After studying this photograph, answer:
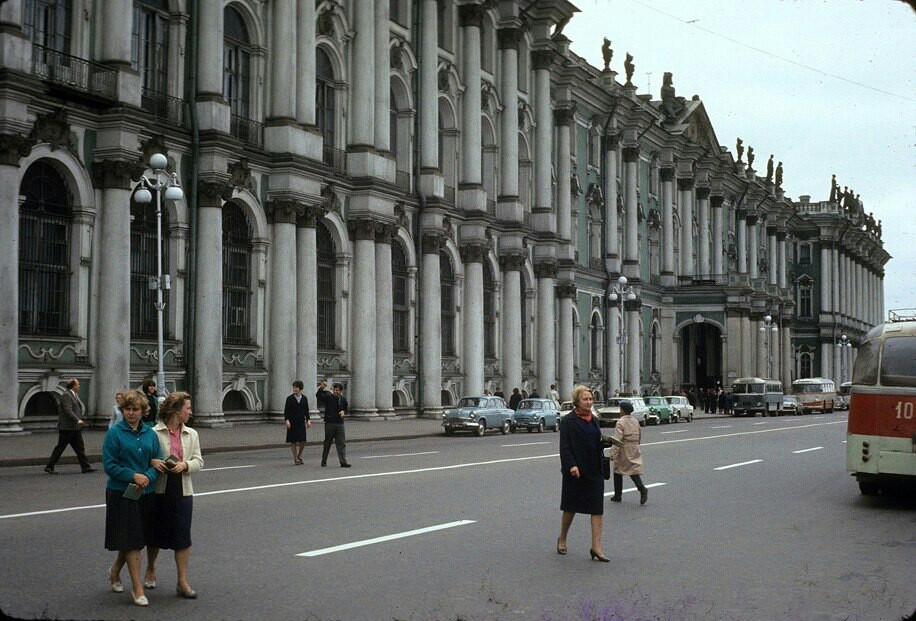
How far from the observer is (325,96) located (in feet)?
140

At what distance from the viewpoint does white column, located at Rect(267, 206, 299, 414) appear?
127ft

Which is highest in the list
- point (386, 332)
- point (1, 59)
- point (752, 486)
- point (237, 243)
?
point (1, 59)

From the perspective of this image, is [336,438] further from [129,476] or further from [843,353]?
[843,353]

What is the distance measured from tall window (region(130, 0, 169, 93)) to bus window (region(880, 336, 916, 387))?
24.3 meters

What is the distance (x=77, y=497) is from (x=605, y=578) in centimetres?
892

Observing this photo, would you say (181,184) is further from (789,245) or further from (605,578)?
(789,245)

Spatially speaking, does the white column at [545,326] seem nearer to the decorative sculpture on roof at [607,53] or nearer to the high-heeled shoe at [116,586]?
the decorative sculpture on roof at [607,53]

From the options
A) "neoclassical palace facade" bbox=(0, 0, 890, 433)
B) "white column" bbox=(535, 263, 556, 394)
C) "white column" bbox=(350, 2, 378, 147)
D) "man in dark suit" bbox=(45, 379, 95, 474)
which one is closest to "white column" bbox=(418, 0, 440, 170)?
"neoclassical palace facade" bbox=(0, 0, 890, 433)

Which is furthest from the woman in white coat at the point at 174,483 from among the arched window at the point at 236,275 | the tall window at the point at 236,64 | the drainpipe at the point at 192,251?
the tall window at the point at 236,64

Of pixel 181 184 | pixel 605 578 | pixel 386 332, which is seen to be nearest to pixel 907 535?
pixel 605 578

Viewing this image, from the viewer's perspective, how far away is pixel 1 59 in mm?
28188

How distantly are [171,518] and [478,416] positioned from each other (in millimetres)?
31223

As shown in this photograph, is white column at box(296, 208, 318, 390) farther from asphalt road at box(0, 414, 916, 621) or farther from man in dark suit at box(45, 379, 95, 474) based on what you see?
man in dark suit at box(45, 379, 95, 474)

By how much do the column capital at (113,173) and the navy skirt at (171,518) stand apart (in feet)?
78.8
